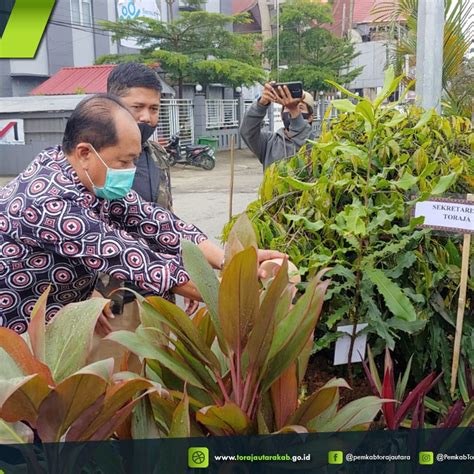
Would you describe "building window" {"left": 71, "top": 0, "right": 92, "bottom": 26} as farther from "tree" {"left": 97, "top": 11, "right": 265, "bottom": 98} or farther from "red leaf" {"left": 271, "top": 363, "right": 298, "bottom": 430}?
"red leaf" {"left": 271, "top": 363, "right": 298, "bottom": 430}

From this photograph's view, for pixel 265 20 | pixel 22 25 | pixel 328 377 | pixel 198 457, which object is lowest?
pixel 328 377

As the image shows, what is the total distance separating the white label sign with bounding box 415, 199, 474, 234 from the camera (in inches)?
56.4

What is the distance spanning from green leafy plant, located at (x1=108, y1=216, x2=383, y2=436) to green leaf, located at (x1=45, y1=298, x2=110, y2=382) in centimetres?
6

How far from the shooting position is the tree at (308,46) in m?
21.4

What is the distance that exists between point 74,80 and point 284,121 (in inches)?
593

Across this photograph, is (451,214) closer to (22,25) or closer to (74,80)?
(22,25)

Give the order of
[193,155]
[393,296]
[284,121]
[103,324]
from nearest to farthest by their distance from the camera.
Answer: [393,296] < [103,324] < [284,121] < [193,155]

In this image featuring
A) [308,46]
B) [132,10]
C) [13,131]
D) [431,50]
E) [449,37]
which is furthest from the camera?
[308,46]

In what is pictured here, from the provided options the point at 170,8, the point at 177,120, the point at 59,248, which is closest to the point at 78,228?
the point at 59,248

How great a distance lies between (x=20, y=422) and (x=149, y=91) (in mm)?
1723

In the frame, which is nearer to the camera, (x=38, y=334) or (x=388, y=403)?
(x=38, y=334)

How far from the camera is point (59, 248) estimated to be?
1483 mm

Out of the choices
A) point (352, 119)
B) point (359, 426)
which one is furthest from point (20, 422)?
point (352, 119)

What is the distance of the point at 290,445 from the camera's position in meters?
0.99
